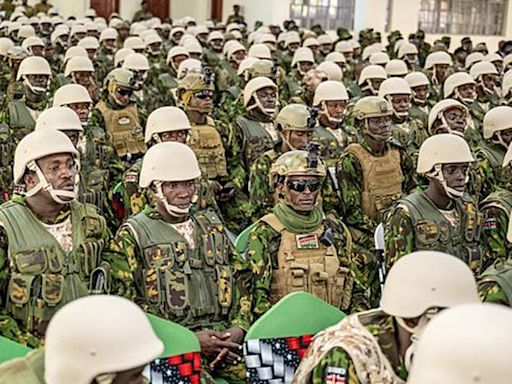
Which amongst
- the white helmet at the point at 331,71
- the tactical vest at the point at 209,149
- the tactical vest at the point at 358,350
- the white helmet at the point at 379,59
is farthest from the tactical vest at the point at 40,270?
the white helmet at the point at 379,59

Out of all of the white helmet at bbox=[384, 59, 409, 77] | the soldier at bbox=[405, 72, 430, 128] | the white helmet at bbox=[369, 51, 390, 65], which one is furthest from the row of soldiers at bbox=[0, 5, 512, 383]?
the white helmet at bbox=[369, 51, 390, 65]

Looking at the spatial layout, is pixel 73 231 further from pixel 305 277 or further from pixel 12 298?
pixel 305 277

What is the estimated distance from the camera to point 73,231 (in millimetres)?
4438

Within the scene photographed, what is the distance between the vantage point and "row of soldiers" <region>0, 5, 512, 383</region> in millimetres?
4273

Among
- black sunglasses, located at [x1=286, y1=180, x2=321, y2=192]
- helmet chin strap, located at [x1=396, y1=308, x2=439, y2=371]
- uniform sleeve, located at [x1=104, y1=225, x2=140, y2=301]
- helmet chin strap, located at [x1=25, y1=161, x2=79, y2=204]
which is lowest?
uniform sleeve, located at [x1=104, y1=225, x2=140, y2=301]

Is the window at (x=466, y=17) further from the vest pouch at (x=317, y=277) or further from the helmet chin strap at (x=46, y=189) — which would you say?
the helmet chin strap at (x=46, y=189)

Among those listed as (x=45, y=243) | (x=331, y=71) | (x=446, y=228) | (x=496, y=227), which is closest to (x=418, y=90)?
(x=331, y=71)

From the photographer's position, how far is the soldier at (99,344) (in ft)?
8.51

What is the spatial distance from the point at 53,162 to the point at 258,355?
1.42 m

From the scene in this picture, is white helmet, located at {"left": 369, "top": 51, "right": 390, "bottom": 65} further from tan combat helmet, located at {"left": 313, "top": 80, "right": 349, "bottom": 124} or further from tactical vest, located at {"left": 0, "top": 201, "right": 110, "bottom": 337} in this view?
tactical vest, located at {"left": 0, "top": 201, "right": 110, "bottom": 337}

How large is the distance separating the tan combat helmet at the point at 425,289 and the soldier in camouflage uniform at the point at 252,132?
14.6 feet

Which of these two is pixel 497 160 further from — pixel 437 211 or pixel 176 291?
pixel 176 291

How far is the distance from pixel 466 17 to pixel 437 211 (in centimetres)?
1926

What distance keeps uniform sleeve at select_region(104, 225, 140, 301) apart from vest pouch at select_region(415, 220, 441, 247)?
1.57 meters
